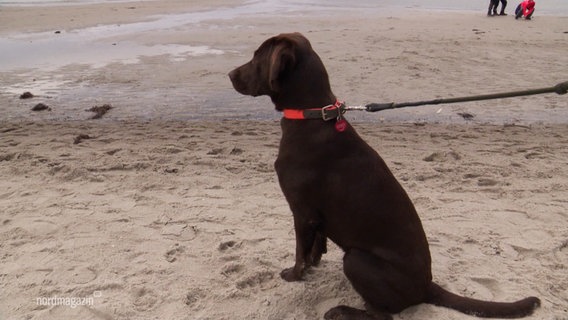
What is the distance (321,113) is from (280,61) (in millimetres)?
388

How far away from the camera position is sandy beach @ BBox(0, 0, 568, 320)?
3.24 metres

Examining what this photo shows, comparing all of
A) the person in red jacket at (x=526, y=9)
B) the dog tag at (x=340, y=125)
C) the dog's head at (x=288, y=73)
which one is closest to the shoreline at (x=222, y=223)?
the dog tag at (x=340, y=125)

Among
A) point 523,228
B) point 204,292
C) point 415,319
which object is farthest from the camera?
point 523,228

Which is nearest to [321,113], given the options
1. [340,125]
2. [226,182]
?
[340,125]

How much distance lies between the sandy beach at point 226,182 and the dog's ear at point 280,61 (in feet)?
4.33

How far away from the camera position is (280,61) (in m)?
2.93

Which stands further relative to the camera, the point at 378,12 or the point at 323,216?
the point at 378,12

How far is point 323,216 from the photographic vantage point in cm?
307

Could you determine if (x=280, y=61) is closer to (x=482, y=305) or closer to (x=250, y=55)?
(x=482, y=305)

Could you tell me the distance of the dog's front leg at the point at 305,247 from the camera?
10.3ft

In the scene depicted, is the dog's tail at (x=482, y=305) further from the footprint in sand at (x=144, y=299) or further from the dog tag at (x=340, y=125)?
the footprint in sand at (x=144, y=299)

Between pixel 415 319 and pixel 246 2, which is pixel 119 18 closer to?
pixel 246 2

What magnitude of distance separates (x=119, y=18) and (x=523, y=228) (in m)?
18.0

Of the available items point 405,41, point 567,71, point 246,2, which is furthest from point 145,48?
point 246,2
